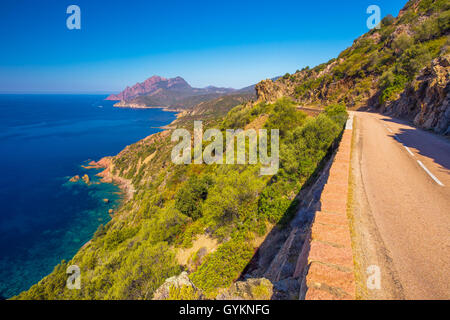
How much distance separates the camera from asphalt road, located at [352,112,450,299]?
3145mm

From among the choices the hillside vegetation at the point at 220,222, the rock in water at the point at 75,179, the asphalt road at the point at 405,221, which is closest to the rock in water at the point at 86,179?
the rock in water at the point at 75,179

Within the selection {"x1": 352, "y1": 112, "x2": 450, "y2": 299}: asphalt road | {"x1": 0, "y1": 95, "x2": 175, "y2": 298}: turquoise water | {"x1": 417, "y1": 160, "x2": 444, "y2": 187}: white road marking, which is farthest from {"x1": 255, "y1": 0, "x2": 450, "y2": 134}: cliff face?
{"x1": 0, "y1": 95, "x2": 175, "y2": 298}: turquoise water

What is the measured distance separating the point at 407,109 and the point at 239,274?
82.8 ft

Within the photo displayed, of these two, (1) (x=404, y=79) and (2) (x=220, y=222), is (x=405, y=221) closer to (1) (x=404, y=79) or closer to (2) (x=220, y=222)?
(2) (x=220, y=222)

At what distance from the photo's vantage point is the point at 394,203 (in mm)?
5254

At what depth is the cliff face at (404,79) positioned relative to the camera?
16.2m

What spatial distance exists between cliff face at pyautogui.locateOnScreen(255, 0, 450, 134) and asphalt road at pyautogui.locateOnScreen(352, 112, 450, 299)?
9441 mm

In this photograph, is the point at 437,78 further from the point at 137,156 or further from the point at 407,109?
the point at 137,156

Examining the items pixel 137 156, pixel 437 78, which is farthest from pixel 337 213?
pixel 137 156

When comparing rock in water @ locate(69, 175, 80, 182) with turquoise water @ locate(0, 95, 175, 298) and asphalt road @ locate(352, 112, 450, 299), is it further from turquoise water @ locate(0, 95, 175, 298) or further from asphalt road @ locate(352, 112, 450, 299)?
asphalt road @ locate(352, 112, 450, 299)

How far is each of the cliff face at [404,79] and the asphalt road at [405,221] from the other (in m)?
9.44

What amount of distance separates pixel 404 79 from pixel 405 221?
36474 millimetres

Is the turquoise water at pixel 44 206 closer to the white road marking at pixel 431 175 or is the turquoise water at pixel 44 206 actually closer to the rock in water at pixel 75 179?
the rock in water at pixel 75 179

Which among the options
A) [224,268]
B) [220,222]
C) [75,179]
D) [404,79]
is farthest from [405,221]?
[75,179]
